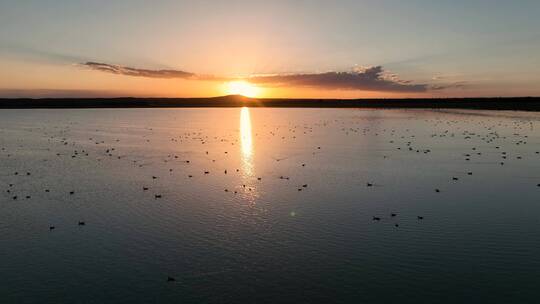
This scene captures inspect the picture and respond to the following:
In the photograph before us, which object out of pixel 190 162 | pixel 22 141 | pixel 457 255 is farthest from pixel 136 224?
pixel 22 141

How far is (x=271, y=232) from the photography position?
59.0 ft

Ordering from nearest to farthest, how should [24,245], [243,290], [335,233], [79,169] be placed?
1. [243,290]
2. [24,245]
3. [335,233]
4. [79,169]

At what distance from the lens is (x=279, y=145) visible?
172 ft

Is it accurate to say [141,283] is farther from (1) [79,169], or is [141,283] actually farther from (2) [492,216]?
(1) [79,169]

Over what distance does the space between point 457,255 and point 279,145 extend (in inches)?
1493

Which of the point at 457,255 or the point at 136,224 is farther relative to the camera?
the point at 136,224

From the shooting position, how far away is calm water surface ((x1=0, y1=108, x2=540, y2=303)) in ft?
41.9

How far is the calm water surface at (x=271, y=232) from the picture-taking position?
41.9ft

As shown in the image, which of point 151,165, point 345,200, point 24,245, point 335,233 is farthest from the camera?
point 151,165

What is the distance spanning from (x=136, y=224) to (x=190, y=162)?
19022 millimetres

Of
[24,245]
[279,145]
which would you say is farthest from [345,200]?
[279,145]

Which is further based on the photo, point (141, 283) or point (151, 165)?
point (151, 165)

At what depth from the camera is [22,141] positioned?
54531 mm

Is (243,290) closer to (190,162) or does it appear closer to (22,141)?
(190,162)
